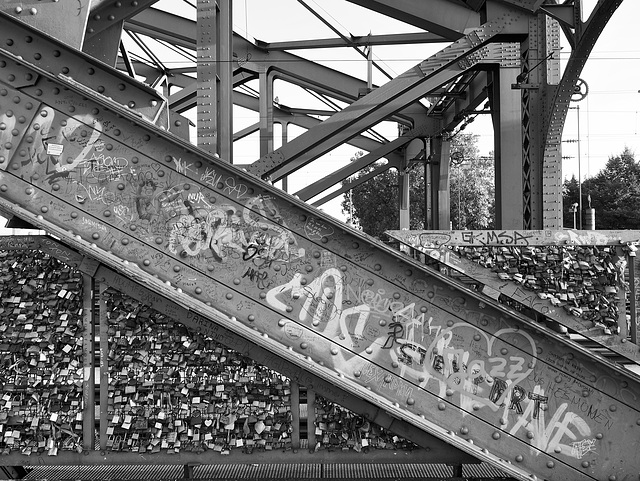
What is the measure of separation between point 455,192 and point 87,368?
60.9 meters

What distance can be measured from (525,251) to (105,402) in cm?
515

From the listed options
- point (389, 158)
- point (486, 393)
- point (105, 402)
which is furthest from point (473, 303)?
point (389, 158)

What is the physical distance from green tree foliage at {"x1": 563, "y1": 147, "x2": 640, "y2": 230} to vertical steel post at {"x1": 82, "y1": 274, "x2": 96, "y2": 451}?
74.3 meters

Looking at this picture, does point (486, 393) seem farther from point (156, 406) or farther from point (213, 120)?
point (213, 120)

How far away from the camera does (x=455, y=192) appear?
63.7 meters

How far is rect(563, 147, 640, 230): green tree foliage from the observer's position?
238 ft

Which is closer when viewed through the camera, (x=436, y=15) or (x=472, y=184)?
(x=436, y=15)

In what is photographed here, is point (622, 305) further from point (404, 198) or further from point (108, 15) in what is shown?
point (404, 198)

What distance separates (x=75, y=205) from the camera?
13.5ft

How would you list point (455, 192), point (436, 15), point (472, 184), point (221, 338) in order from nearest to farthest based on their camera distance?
point (221, 338)
point (436, 15)
point (472, 184)
point (455, 192)

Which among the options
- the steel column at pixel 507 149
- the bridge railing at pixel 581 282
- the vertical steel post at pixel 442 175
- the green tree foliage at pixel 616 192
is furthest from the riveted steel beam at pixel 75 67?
the green tree foliage at pixel 616 192

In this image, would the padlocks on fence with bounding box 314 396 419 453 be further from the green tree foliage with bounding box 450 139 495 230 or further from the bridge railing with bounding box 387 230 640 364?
the green tree foliage with bounding box 450 139 495 230

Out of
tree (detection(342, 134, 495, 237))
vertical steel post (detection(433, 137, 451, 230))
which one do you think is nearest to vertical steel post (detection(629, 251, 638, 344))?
vertical steel post (detection(433, 137, 451, 230))

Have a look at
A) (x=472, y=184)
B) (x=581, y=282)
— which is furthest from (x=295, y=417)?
(x=472, y=184)
